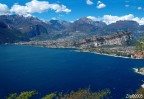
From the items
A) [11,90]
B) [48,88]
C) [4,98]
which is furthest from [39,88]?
[4,98]

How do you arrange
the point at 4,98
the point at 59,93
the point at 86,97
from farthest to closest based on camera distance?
the point at 59,93 → the point at 4,98 → the point at 86,97

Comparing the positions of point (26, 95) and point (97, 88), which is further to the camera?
point (97, 88)

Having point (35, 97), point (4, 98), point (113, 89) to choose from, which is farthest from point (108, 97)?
point (4, 98)

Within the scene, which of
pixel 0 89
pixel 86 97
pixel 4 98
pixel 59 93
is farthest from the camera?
pixel 0 89

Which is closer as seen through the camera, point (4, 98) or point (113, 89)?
point (4, 98)

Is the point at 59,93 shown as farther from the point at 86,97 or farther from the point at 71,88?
the point at 86,97

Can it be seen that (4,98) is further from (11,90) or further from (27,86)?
(27,86)

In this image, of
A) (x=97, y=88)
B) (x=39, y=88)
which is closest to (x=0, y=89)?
(x=39, y=88)

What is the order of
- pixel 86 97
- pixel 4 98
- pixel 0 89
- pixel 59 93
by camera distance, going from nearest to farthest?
pixel 86 97, pixel 4 98, pixel 59 93, pixel 0 89

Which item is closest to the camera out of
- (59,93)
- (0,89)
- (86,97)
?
(86,97)
